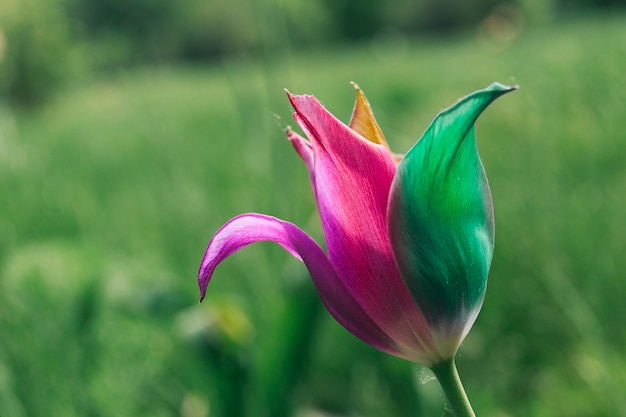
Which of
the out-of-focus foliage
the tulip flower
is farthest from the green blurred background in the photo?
the out-of-focus foliage

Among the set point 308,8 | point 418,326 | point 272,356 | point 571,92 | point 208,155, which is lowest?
point 308,8

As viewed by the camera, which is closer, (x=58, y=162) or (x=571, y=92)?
(x=571, y=92)

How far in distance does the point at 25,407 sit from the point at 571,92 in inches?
56.2

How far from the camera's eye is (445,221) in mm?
206

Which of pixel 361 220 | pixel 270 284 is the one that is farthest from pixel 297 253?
pixel 270 284

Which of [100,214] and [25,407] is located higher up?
[25,407]

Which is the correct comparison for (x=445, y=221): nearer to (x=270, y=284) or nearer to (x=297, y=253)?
(x=297, y=253)

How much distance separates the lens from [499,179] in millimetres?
1187

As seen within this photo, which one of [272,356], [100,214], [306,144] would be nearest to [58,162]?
[100,214]

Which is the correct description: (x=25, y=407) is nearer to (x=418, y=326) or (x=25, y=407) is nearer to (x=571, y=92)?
(x=418, y=326)

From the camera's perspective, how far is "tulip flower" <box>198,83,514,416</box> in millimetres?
201

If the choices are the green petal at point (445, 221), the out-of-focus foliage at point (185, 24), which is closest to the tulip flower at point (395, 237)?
the green petal at point (445, 221)

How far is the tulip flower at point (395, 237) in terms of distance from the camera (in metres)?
0.20

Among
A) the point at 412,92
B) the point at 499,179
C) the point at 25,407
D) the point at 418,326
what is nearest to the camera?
the point at 418,326
